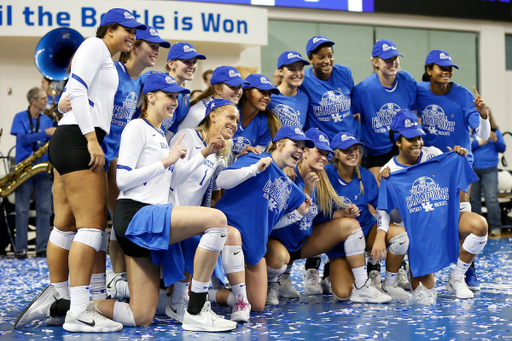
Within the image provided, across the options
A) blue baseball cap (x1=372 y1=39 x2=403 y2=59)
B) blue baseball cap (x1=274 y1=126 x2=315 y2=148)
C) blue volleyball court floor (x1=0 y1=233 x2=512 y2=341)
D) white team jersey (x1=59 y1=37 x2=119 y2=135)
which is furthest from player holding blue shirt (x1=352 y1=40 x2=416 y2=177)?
white team jersey (x1=59 y1=37 x2=119 y2=135)

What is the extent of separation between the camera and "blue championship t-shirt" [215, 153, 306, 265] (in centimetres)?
356

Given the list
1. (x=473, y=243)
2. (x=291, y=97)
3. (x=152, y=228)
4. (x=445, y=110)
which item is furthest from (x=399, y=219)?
(x=152, y=228)

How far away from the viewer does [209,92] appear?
3988 mm

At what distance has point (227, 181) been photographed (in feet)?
11.6

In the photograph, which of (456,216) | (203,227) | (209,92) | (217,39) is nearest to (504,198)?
(217,39)

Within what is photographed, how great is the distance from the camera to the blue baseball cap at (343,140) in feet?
13.1

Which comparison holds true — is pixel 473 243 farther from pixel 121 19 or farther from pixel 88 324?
pixel 121 19

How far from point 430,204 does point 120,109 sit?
88.4 inches

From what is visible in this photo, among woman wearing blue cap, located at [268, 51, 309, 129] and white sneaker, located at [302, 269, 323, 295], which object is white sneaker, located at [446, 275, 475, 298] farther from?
woman wearing blue cap, located at [268, 51, 309, 129]

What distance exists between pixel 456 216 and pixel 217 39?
6.57 meters

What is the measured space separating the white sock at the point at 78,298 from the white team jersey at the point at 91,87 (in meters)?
0.85

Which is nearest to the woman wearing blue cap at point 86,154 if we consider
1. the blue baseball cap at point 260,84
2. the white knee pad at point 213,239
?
the white knee pad at point 213,239

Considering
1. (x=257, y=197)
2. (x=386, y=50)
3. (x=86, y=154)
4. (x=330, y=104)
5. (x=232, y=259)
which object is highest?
(x=386, y=50)

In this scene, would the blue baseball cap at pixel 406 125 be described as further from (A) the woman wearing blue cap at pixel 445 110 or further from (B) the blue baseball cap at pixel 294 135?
(B) the blue baseball cap at pixel 294 135
